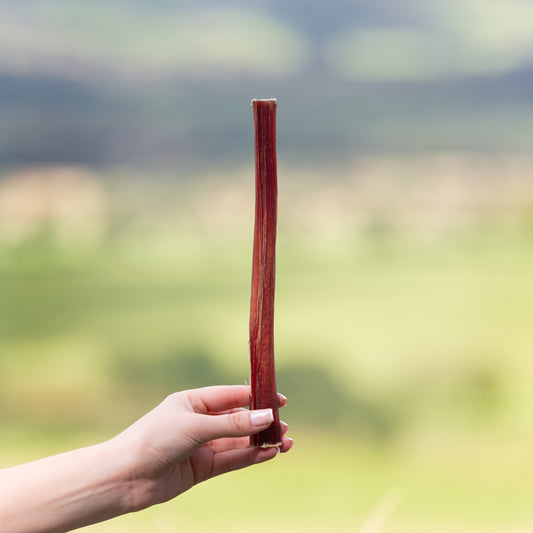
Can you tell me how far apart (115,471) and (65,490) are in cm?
5

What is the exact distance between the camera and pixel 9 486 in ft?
2.14

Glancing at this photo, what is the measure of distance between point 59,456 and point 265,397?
0.21 m

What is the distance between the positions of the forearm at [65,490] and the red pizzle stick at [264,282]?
14 cm

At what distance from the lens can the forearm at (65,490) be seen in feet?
2.12

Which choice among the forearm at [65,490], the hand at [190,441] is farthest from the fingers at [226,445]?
the forearm at [65,490]

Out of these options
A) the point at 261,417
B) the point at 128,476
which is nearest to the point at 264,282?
the point at 261,417

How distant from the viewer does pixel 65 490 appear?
0.65 metres

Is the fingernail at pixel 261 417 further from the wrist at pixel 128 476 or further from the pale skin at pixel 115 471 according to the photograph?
the wrist at pixel 128 476

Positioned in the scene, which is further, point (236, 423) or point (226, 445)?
point (226, 445)

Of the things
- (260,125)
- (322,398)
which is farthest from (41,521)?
(322,398)

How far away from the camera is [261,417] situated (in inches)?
24.7

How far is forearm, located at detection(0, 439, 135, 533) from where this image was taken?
646 millimetres

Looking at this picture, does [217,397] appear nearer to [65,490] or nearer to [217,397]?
[217,397]

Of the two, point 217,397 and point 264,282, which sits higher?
point 264,282
